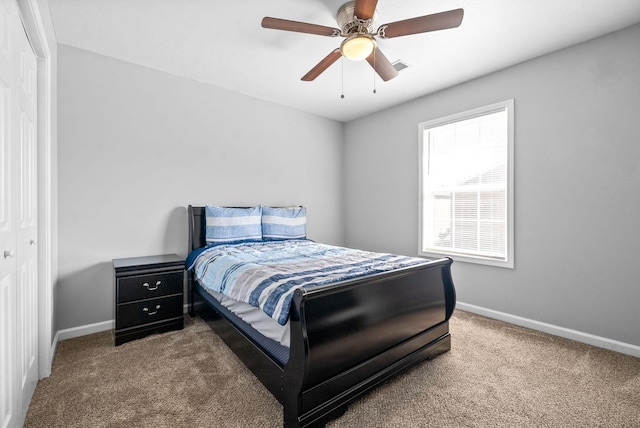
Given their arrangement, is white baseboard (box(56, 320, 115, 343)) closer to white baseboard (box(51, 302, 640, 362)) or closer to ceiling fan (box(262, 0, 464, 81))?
white baseboard (box(51, 302, 640, 362))

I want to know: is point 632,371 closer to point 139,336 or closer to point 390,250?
point 390,250

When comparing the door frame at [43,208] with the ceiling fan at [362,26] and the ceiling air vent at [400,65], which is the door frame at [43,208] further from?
the ceiling air vent at [400,65]

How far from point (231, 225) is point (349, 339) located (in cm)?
209

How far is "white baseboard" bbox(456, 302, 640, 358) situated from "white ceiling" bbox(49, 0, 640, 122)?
2.57 m

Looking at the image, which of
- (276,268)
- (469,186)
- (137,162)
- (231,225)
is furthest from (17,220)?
(469,186)

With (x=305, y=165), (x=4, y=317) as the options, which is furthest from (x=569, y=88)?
(x=4, y=317)

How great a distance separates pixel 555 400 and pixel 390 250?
254cm

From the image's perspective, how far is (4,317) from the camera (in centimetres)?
126

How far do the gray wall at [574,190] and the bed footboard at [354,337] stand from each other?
129 cm

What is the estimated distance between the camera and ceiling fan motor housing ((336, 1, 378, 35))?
76.5 inches

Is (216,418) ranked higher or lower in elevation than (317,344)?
lower

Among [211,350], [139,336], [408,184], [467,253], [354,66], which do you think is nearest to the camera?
[211,350]

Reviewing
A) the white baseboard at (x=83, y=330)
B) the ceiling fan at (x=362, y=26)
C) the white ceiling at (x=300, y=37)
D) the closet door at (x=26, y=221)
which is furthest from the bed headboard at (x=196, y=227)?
the ceiling fan at (x=362, y=26)

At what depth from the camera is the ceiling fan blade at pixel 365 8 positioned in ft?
5.70
